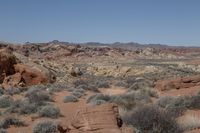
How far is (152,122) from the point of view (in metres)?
10.0

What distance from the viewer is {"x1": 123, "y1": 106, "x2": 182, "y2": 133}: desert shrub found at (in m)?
9.85

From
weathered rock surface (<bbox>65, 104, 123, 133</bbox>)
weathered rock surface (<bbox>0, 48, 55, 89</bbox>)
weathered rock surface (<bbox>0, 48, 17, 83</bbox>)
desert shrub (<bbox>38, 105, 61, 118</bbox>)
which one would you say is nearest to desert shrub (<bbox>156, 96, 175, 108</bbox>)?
desert shrub (<bbox>38, 105, 61, 118</bbox>)

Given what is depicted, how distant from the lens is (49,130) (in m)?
11.0

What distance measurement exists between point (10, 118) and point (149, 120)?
495 cm

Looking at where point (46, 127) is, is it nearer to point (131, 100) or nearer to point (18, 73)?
point (131, 100)

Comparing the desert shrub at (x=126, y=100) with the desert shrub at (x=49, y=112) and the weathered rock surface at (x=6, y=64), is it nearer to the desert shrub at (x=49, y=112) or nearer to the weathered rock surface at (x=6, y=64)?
the desert shrub at (x=49, y=112)

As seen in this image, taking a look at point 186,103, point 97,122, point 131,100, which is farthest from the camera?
point 131,100

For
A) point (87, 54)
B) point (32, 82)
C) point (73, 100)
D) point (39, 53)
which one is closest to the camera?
point (73, 100)

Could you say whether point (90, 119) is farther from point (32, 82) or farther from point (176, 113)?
point (32, 82)

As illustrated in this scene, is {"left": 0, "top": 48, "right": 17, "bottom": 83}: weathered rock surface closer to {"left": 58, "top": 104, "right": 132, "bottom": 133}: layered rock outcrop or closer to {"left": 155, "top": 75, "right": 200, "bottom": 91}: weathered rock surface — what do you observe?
{"left": 155, "top": 75, "right": 200, "bottom": 91}: weathered rock surface

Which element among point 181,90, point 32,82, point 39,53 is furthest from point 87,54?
point 181,90

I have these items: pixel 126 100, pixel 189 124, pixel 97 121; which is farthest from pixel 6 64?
pixel 97 121

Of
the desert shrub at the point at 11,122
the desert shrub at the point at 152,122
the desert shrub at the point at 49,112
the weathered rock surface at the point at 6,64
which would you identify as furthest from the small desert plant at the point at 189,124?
the weathered rock surface at the point at 6,64

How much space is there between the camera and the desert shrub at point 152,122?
9849 millimetres
